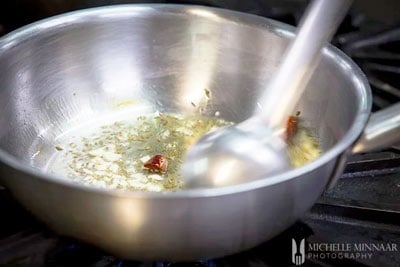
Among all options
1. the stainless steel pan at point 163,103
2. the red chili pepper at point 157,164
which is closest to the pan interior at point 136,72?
the stainless steel pan at point 163,103

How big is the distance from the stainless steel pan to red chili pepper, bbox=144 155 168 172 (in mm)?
119

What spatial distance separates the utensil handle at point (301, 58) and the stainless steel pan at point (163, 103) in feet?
0.12

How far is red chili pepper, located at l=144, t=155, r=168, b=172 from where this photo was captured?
2.03 feet

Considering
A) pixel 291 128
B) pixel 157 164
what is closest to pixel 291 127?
pixel 291 128

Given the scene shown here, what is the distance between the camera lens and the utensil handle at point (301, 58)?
1.86 ft

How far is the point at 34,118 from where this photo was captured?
682mm

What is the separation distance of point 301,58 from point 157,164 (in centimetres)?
17

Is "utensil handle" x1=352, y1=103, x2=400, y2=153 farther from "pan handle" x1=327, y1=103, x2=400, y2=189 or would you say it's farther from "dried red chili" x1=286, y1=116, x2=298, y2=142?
"dried red chili" x1=286, y1=116, x2=298, y2=142

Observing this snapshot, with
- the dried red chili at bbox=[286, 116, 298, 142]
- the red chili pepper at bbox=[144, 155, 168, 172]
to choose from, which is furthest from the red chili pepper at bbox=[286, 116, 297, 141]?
the red chili pepper at bbox=[144, 155, 168, 172]

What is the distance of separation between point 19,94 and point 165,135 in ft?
0.52

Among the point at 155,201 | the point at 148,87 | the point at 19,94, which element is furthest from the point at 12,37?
the point at 155,201

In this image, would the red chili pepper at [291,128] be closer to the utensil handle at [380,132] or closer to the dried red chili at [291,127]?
the dried red chili at [291,127]

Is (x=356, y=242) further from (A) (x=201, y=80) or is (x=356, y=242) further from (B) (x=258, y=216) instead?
(A) (x=201, y=80)

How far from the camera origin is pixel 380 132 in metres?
0.48
